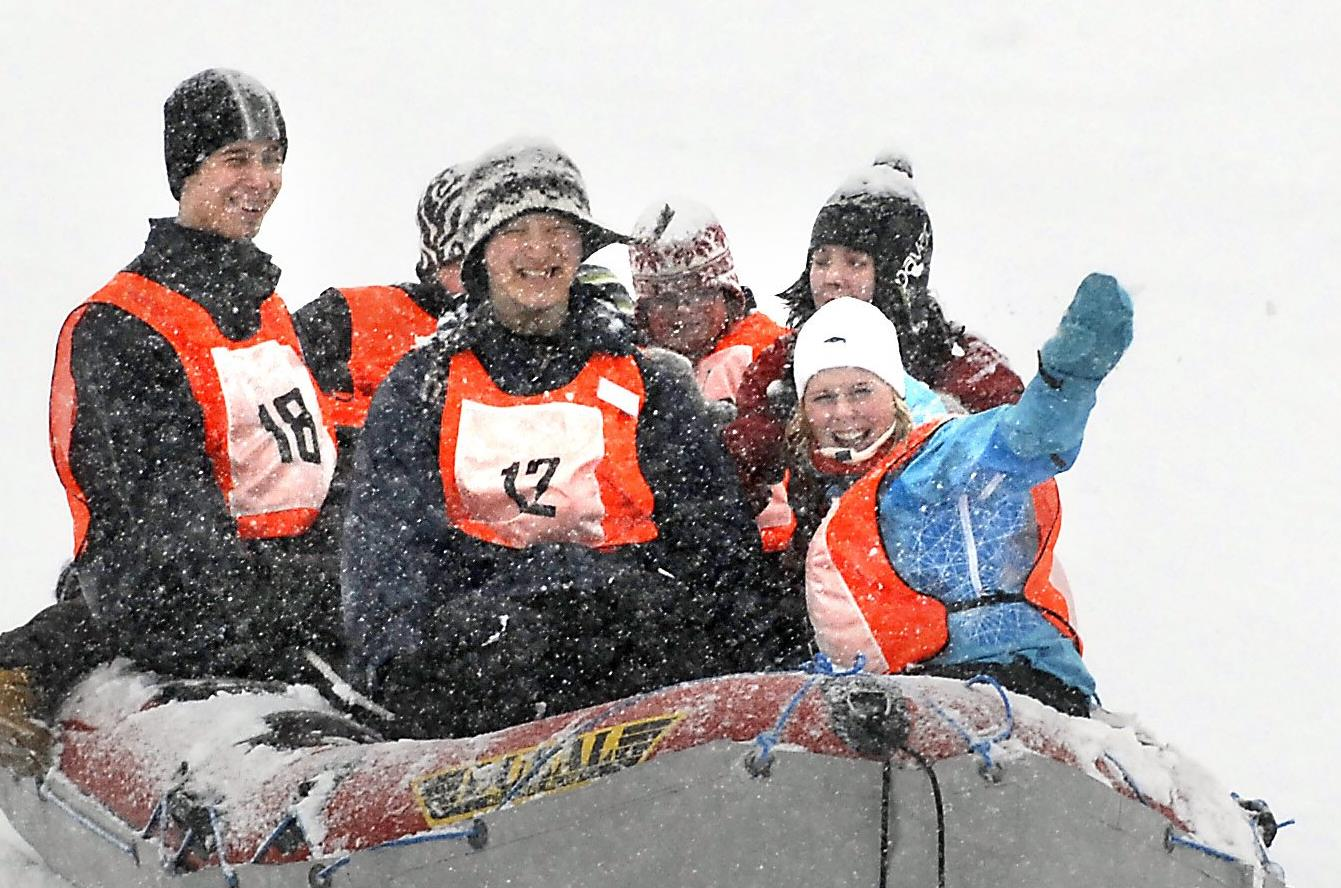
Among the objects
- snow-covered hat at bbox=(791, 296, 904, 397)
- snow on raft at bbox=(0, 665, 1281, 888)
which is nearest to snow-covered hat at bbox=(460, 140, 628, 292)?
snow-covered hat at bbox=(791, 296, 904, 397)

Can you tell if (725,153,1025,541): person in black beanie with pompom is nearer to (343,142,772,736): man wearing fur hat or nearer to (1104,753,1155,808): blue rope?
(343,142,772,736): man wearing fur hat

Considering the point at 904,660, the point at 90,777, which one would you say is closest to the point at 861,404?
the point at 904,660

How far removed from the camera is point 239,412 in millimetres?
4512

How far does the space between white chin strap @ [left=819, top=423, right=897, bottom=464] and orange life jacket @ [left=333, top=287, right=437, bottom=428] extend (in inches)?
69.6

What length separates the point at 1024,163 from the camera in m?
15.7

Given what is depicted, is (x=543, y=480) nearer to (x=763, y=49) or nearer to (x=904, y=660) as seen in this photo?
(x=904, y=660)

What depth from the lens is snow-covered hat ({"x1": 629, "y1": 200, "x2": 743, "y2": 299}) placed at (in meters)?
5.84

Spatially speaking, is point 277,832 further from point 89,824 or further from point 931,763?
point 931,763

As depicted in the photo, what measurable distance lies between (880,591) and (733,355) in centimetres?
218

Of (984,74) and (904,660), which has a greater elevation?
(984,74)

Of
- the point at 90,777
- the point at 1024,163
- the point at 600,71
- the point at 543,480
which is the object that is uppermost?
the point at 600,71

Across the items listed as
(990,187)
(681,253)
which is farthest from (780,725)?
(990,187)

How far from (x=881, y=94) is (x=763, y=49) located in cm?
170

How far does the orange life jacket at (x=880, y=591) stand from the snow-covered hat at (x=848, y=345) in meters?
0.18
